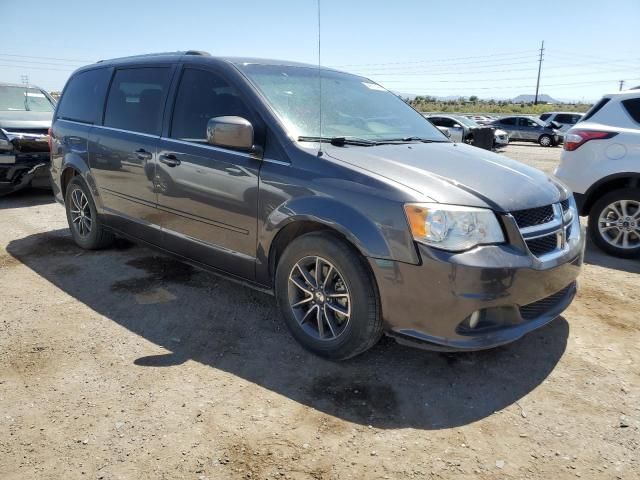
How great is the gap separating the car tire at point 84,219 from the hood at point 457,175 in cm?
301

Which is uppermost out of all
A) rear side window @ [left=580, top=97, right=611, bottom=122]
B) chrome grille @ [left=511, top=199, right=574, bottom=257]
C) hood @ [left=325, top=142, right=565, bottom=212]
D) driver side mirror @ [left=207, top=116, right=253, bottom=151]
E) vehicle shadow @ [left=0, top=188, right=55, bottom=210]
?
rear side window @ [left=580, top=97, right=611, bottom=122]

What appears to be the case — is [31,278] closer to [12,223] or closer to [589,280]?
[12,223]

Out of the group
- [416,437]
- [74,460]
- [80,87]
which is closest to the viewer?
[74,460]

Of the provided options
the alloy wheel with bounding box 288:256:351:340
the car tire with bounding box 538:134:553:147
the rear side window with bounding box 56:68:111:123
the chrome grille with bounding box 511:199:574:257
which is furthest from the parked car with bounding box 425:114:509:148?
the alloy wheel with bounding box 288:256:351:340

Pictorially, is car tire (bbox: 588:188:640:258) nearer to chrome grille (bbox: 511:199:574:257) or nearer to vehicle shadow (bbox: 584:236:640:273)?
vehicle shadow (bbox: 584:236:640:273)

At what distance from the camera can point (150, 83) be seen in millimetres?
4324

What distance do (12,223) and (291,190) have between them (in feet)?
17.1

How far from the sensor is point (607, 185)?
218 inches

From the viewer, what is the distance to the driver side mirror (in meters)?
3.22

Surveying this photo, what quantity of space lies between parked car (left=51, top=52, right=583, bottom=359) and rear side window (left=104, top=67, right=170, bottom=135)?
0.02 meters

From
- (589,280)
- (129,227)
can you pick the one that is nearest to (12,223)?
(129,227)

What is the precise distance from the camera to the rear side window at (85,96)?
500cm

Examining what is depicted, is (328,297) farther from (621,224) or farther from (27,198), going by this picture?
(27,198)

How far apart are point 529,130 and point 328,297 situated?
2606 cm
